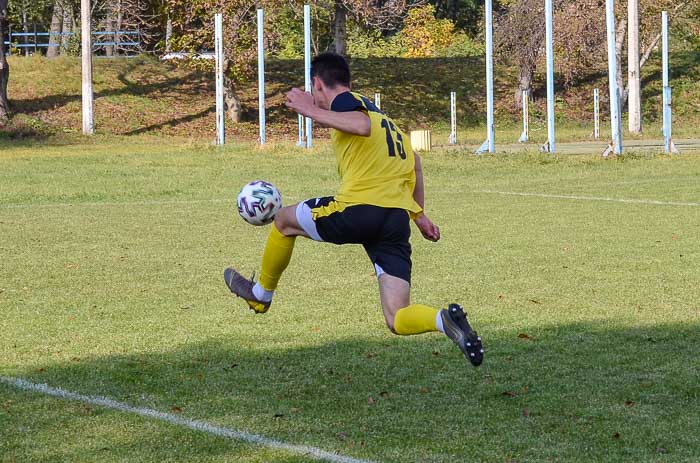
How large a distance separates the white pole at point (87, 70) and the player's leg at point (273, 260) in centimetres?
3813

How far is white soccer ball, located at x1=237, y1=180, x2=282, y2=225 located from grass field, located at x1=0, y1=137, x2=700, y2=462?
1.05 metres

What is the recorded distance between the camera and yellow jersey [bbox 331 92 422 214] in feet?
24.4

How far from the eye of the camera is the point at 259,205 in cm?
831

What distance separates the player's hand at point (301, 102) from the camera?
23.6ft

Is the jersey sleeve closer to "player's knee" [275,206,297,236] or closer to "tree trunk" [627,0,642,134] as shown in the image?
"player's knee" [275,206,297,236]

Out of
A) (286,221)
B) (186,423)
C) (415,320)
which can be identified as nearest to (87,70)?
(286,221)

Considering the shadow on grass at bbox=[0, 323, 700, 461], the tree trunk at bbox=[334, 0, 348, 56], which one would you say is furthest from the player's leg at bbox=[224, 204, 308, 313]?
the tree trunk at bbox=[334, 0, 348, 56]

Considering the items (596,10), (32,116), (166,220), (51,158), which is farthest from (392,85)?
(166,220)

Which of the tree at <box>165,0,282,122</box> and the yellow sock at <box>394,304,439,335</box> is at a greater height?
the tree at <box>165,0,282,122</box>

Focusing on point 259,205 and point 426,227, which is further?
point 259,205

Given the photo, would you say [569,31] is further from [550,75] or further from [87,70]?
[87,70]

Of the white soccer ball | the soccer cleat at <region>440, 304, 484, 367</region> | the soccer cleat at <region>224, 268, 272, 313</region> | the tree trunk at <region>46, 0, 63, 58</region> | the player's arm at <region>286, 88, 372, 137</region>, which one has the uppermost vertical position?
the tree trunk at <region>46, 0, 63, 58</region>

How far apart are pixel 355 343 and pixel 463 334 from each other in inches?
99.6

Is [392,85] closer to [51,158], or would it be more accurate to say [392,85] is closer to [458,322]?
[51,158]
